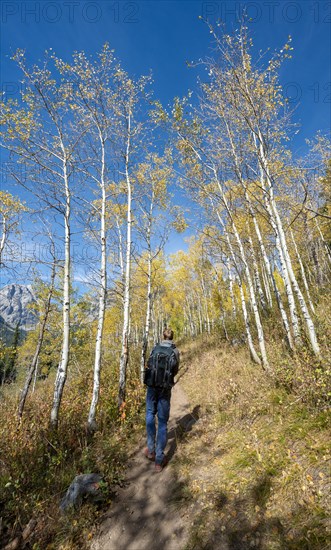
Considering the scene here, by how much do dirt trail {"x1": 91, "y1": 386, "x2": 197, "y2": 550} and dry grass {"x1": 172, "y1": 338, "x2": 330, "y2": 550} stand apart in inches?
9.0

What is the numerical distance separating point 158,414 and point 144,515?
4.79ft

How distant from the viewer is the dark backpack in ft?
15.6

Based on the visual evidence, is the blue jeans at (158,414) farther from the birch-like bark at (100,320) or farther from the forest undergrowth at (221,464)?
the birch-like bark at (100,320)

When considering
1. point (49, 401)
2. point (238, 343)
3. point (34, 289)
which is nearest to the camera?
point (49, 401)

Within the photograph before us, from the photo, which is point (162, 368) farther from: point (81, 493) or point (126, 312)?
point (126, 312)

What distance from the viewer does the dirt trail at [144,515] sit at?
10.3ft

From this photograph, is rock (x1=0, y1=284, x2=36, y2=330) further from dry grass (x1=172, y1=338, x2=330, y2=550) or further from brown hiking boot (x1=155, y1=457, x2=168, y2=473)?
dry grass (x1=172, y1=338, x2=330, y2=550)

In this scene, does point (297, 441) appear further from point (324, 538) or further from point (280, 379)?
point (280, 379)

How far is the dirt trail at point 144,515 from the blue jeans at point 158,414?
1.17ft

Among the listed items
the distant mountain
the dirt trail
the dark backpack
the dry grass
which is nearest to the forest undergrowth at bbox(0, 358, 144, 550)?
the dirt trail

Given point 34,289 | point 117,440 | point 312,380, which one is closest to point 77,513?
point 117,440

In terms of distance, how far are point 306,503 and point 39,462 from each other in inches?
187

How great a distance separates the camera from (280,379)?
17.5ft

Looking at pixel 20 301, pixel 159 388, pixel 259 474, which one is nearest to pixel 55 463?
pixel 159 388
